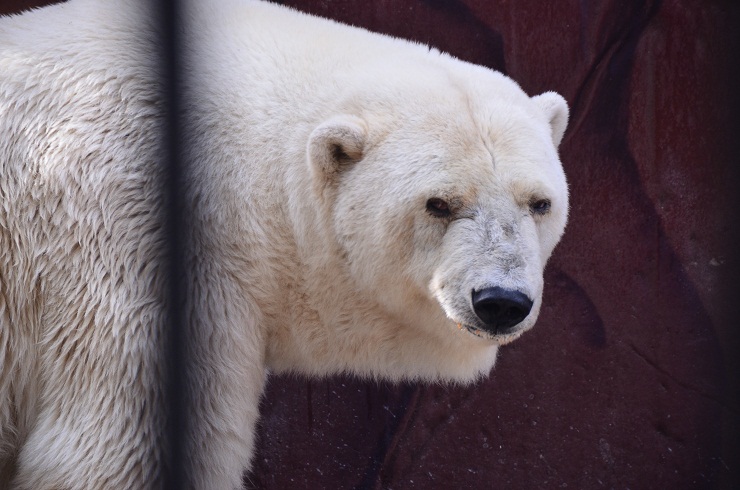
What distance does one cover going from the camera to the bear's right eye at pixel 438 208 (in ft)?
8.68

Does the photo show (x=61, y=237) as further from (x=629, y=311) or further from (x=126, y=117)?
(x=629, y=311)

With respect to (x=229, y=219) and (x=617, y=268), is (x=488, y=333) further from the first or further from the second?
(x=617, y=268)

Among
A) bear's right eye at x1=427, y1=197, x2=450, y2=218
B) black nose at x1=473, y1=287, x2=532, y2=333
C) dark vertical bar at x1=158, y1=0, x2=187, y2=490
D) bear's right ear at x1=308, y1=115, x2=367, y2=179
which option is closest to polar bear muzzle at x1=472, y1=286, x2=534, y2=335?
black nose at x1=473, y1=287, x2=532, y2=333

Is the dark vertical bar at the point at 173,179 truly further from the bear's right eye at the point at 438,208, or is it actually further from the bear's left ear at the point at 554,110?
the bear's left ear at the point at 554,110

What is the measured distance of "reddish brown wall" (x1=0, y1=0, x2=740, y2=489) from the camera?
4.18 metres

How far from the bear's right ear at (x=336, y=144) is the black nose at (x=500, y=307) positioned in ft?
2.16

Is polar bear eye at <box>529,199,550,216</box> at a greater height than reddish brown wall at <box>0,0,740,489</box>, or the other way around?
polar bear eye at <box>529,199,550,216</box>

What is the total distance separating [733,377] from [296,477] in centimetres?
242

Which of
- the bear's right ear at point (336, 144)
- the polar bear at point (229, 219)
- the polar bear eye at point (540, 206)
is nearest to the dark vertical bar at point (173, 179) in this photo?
the polar bear at point (229, 219)

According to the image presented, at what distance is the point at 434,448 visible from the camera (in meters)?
4.43

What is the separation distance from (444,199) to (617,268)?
200cm

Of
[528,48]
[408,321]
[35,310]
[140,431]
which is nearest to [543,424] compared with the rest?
[408,321]

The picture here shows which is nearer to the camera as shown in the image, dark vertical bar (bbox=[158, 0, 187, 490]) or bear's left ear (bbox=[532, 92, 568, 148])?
dark vertical bar (bbox=[158, 0, 187, 490])

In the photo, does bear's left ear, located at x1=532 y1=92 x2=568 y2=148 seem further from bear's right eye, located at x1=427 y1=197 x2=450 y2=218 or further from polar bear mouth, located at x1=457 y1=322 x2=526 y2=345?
polar bear mouth, located at x1=457 y1=322 x2=526 y2=345
